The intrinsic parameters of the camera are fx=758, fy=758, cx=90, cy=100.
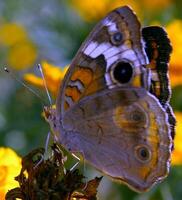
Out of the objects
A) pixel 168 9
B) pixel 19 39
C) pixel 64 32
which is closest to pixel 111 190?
pixel 64 32

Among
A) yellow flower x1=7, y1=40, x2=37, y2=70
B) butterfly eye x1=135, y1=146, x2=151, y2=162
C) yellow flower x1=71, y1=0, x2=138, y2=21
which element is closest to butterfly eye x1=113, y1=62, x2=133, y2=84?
butterfly eye x1=135, y1=146, x2=151, y2=162

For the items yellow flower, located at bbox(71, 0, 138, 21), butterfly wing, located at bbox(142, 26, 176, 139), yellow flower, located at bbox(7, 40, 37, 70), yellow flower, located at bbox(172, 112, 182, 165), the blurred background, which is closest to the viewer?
butterfly wing, located at bbox(142, 26, 176, 139)

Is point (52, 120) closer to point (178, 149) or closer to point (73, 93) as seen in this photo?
point (73, 93)

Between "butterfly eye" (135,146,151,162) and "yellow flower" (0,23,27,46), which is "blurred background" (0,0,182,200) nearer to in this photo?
"yellow flower" (0,23,27,46)

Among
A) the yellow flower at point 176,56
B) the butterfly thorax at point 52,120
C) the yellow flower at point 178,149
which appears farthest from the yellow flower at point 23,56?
the butterfly thorax at point 52,120

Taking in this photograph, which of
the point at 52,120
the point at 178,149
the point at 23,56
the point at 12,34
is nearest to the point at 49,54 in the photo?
the point at 23,56

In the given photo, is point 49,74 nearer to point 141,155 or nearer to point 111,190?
point 111,190

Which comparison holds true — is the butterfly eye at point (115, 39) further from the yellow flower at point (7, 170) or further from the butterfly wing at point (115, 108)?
the yellow flower at point (7, 170)
